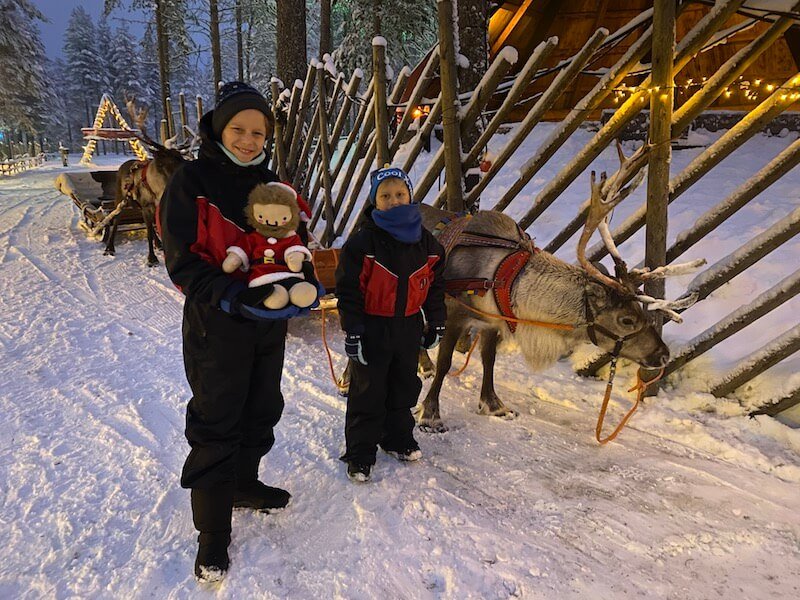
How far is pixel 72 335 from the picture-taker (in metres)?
5.04

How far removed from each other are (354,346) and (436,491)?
96 centimetres

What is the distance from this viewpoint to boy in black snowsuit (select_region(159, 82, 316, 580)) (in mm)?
2010

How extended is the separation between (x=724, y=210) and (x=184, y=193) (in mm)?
3709

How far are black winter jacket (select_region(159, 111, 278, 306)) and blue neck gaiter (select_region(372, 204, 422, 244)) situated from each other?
81 cm

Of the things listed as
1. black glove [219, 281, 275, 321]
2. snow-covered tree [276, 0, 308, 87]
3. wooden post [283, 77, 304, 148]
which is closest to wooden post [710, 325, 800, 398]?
black glove [219, 281, 275, 321]

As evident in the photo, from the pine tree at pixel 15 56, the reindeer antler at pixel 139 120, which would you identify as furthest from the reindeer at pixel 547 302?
the pine tree at pixel 15 56

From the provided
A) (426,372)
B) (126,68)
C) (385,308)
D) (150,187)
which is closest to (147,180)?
(150,187)

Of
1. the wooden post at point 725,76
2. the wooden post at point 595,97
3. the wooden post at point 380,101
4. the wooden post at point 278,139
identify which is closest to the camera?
the wooden post at point 725,76

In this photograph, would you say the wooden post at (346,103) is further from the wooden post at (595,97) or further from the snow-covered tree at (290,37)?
the snow-covered tree at (290,37)

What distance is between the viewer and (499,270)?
346cm

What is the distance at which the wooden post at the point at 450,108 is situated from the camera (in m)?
4.36

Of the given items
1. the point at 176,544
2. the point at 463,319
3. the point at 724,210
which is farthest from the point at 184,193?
the point at 724,210

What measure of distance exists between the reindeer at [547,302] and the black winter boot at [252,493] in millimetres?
1235

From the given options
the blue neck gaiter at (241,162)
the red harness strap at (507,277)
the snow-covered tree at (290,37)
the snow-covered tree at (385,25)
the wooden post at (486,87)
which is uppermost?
the snow-covered tree at (385,25)
